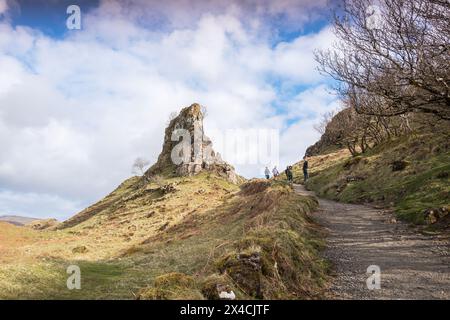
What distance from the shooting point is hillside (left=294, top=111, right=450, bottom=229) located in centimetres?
1803

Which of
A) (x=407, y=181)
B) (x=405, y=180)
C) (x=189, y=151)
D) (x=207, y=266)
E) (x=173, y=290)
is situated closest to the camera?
(x=173, y=290)

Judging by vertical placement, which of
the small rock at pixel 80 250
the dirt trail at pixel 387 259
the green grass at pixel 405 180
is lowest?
the small rock at pixel 80 250

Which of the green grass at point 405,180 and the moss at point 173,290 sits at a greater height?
the green grass at point 405,180

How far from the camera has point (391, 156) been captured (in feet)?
113

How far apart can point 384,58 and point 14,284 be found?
47.6 feet

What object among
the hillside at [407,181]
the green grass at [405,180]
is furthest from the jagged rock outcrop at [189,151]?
the green grass at [405,180]

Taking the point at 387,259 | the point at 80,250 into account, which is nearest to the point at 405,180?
the point at 387,259

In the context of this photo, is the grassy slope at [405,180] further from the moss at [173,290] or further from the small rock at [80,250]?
the small rock at [80,250]

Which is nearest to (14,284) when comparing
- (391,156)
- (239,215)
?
(239,215)

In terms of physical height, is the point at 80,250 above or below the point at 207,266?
below

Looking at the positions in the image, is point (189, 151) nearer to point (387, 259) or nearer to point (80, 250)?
point (80, 250)

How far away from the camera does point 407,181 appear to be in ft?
Answer: 82.5

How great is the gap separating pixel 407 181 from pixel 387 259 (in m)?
14.7

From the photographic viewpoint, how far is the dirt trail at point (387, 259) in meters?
9.06
